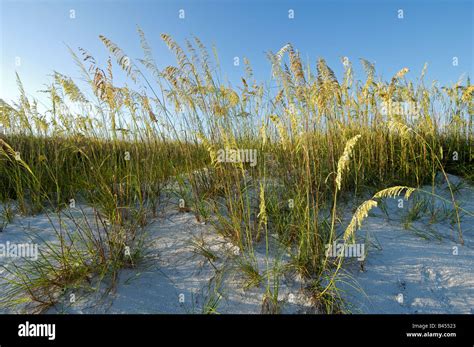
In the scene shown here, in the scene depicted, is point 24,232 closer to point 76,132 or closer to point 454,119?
point 76,132

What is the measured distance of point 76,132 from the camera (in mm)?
2377

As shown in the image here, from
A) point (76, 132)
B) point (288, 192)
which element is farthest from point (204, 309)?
point (76, 132)

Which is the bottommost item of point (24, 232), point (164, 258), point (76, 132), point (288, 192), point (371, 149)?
point (164, 258)

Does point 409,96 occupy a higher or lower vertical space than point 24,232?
higher

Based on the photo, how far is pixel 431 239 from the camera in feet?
5.83

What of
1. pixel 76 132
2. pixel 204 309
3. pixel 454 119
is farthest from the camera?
pixel 454 119

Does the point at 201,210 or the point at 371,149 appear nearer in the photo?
the point at 201,210

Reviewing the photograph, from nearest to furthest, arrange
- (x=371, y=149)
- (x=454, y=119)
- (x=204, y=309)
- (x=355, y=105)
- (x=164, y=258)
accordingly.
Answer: (x=204, y=309), (x=164, y=258), (x=371, y=149), (x=355, y=105), (x=454, y=119)

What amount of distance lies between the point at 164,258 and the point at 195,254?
0.23m

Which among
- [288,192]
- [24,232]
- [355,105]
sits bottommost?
[24,232]

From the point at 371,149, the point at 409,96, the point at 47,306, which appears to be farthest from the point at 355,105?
the point at 47,306

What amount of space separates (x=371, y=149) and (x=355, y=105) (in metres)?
0.63

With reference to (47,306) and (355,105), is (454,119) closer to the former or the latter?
(355,105)

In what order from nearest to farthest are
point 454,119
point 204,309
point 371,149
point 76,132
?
point 204,309
point 76,132
point 371,149
point 454,119
